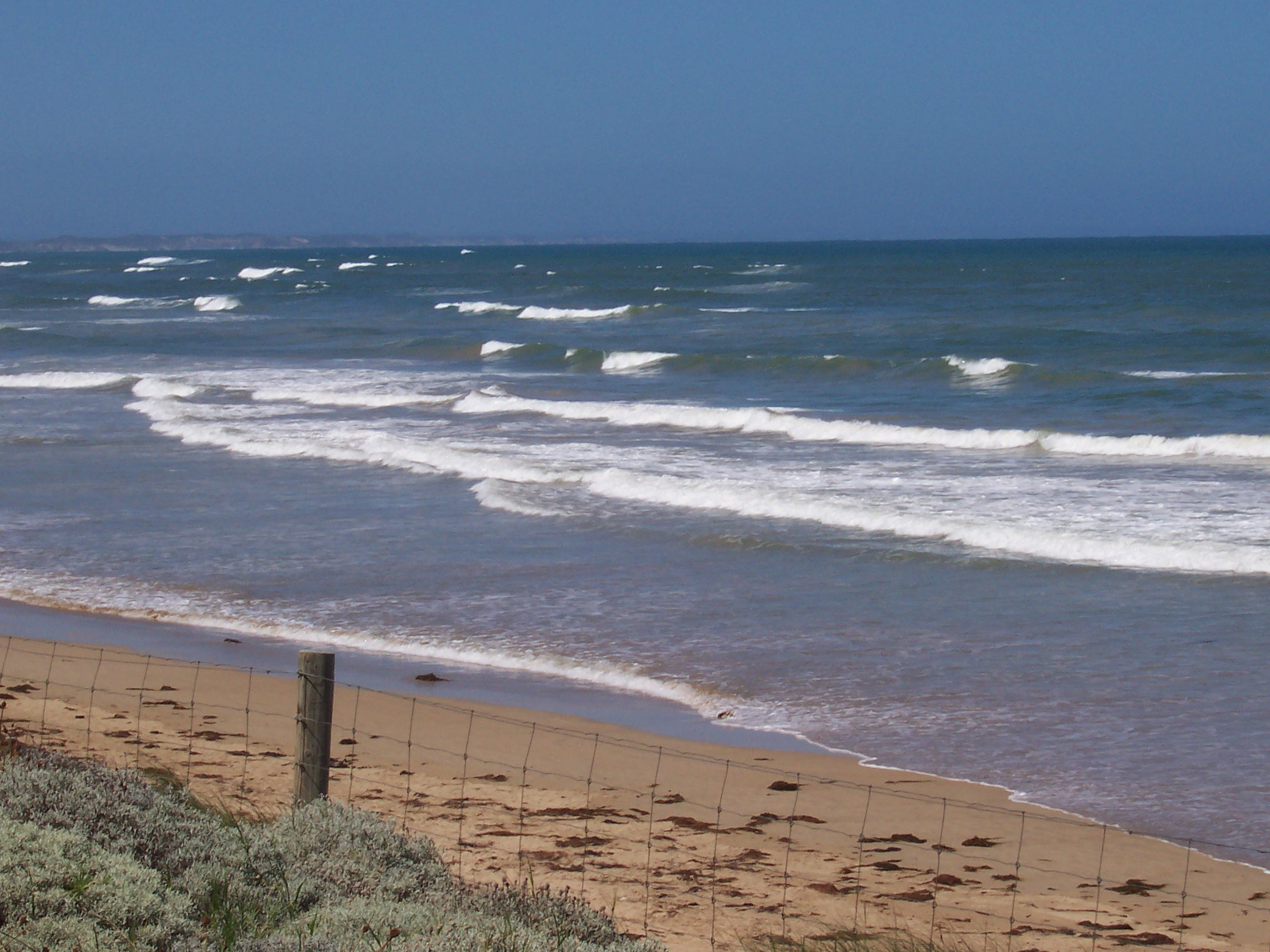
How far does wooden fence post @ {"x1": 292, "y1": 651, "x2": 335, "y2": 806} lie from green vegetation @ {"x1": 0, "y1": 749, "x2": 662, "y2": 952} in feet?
0.94

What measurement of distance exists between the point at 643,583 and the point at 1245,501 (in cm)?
732

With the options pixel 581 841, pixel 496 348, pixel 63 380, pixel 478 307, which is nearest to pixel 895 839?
pixel 581 841

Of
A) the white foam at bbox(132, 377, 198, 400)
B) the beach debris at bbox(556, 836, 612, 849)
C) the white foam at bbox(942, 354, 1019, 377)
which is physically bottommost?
the white foam at bbox(132, 377, 198, 400)

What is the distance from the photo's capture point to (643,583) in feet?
38.8

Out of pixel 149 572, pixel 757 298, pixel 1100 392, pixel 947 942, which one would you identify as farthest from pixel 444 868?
pixel 757 298

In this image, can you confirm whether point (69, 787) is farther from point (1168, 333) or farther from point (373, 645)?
point (1168, 333)

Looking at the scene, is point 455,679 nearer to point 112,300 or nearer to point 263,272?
point 112,300

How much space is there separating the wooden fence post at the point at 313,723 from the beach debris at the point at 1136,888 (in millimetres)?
3003

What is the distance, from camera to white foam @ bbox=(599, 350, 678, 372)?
34656 millimetres

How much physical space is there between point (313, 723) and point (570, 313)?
165ft

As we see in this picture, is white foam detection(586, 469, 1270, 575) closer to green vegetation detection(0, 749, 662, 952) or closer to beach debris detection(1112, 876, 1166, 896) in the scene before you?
beach debris detection(1112, 876, 1166, 896)

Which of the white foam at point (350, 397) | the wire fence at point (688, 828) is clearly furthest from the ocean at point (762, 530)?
the wire fence at point (688, 828)

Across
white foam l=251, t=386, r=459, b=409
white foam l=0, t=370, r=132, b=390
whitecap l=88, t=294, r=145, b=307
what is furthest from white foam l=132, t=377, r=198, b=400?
whitecap l=88, t=294, r=145, b=307

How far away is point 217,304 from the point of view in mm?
65312
